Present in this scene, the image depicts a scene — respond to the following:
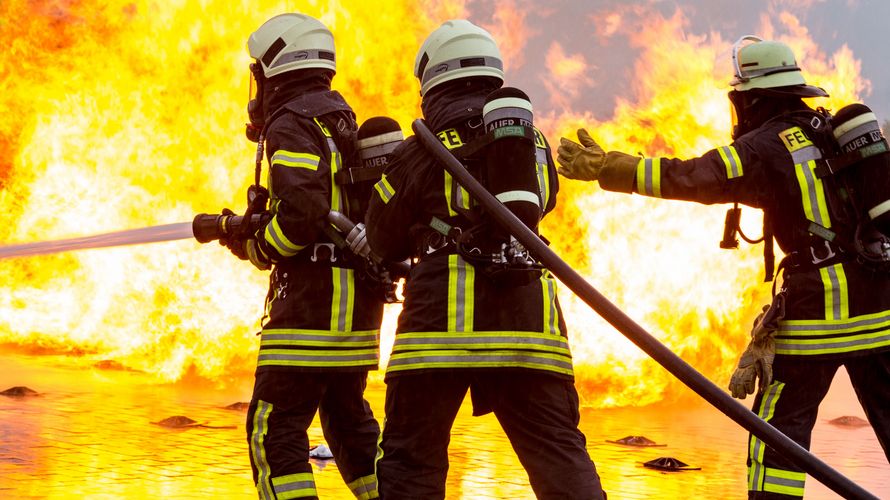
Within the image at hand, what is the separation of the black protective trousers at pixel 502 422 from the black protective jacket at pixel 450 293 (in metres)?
0.06

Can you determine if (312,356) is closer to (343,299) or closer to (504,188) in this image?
(343,299)

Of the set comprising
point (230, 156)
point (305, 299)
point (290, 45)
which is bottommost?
point (305, 299)

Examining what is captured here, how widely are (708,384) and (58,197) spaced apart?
358 inches

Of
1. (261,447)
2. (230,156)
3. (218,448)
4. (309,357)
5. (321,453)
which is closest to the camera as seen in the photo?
(261,447)

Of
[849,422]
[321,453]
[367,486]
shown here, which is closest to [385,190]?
[367,486]

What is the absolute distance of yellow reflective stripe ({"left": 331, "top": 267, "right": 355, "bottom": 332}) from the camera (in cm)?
447

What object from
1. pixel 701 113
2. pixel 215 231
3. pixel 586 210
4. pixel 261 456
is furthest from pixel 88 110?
pixel 261 456

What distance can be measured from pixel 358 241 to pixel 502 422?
1079mm

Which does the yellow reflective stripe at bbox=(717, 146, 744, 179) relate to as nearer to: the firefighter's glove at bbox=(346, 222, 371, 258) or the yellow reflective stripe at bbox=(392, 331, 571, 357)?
the yellow reflective stripe at bbox=(392, 331, 571, 357)

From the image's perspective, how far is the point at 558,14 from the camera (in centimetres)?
1127

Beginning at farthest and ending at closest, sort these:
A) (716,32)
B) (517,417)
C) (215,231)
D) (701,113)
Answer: (716,32) → (701,113) → (215,231) → (517,417)

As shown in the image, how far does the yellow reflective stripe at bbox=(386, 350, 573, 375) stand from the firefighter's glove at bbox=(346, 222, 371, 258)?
2.67 ft

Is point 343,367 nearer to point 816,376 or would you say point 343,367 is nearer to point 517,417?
point 517,417

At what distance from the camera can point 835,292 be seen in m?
4.36
